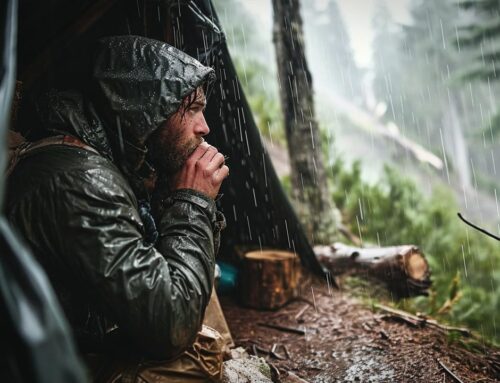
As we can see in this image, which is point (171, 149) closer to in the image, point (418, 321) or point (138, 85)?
point (138, 85)

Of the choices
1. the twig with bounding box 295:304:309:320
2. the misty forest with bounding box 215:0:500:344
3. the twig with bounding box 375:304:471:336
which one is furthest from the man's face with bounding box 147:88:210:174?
the misty forest with bounding box 215:0:500:344

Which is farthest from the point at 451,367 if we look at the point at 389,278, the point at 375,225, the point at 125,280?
the point at 375,225

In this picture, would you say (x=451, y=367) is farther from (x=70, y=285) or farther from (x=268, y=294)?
(x=70, y=285)

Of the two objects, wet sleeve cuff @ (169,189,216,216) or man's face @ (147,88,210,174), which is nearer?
wet sleeve cuff @ (169,189,216,216)

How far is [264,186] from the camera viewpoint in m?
4.85

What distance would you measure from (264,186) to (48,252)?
3.23 meters

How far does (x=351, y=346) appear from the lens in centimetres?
418

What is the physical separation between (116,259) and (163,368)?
2.48 feet

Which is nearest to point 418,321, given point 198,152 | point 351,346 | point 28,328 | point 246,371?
point 351,346

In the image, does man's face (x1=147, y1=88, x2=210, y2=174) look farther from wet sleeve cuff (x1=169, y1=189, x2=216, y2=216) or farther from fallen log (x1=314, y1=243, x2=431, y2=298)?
fallen log (x1=314, y1=243, x2=431, y2=298)

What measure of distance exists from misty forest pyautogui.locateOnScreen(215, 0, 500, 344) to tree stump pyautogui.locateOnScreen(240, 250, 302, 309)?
109 centimetres

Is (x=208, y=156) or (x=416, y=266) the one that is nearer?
(x=208, y=156)

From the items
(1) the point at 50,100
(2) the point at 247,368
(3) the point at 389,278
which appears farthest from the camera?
(3) the point at 389,278

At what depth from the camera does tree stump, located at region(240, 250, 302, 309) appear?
492cm
